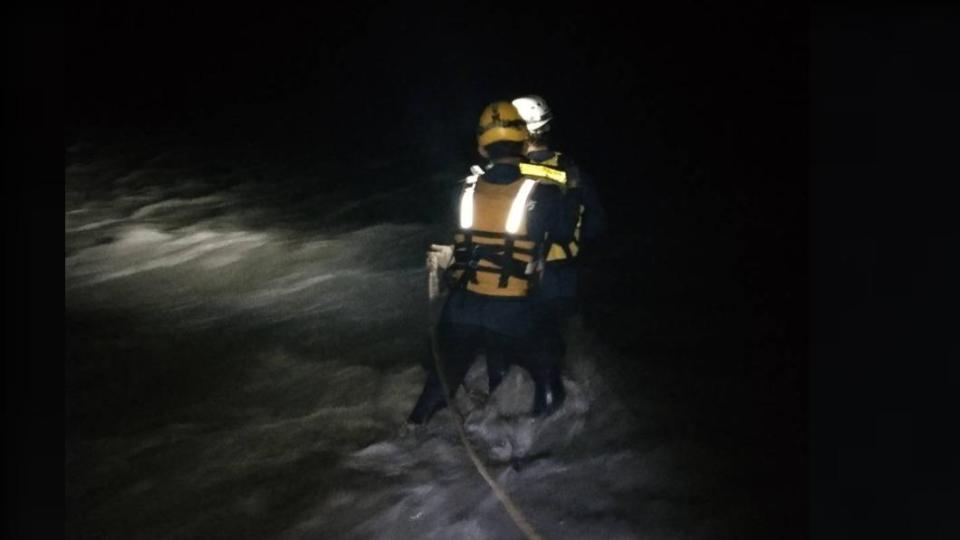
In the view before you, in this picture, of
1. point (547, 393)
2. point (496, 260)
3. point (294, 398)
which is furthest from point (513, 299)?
point (294, 398)

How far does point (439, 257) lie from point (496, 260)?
144mm

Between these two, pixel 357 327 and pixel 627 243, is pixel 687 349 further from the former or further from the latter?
pixel 357 327

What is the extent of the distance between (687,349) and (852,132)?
698mm

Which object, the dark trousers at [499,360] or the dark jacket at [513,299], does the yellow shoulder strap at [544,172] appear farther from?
the dark trousers at [499,360]

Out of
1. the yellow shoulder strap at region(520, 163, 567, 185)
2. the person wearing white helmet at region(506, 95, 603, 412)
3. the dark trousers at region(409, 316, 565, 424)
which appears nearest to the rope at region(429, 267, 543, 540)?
the dark trousers at region(409, 316, 565, 424)

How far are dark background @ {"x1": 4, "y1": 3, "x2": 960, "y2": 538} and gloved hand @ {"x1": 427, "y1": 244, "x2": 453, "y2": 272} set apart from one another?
20cm

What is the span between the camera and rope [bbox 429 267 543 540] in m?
1.93

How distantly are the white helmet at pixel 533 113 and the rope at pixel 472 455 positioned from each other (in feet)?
1.35

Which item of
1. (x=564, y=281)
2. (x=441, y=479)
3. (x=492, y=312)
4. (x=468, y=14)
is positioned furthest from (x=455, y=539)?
(x=468, y=14)

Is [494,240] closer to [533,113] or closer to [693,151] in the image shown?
[533,113]

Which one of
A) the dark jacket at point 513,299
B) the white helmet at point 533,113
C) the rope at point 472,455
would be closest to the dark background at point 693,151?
the white helmet at point 533,113

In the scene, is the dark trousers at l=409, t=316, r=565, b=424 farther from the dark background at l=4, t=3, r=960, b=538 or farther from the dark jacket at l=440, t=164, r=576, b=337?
the dark background at l=4, t=3, r=960, b=538

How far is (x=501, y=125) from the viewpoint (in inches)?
77.0

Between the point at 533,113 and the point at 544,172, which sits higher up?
the point at 533,113
